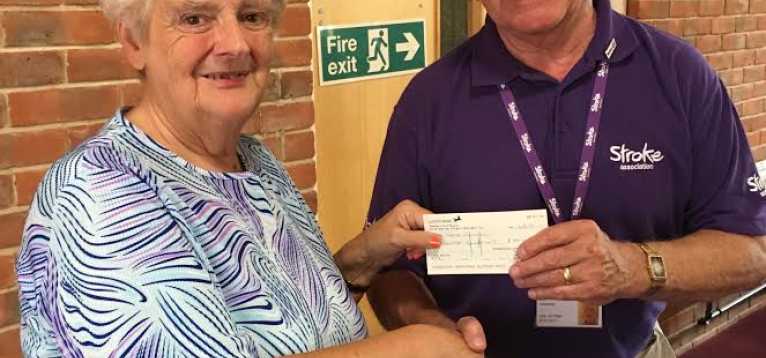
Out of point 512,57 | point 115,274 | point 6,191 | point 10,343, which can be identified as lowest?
point 10,343

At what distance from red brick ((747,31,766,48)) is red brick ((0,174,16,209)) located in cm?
384

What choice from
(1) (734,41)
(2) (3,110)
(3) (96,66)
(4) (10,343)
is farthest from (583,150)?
(1) (734,41)

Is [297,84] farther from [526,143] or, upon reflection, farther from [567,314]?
[567,314]

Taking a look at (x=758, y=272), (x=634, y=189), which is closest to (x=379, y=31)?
(x=634, y=189)

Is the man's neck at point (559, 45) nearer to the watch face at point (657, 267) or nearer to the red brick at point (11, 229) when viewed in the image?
the watch face at point (657, 267)

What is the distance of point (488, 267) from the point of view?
4.43ft

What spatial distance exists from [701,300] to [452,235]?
1.95ft

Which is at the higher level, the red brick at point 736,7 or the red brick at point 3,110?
the red brick at point 736,7

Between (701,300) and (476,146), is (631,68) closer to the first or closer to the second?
(476,146)

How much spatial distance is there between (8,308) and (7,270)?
103mm

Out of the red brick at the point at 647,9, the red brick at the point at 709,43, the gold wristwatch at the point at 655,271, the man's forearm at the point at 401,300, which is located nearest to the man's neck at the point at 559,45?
the gold wristwatch at the point at 655,271

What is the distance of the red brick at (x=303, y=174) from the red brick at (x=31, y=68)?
2.61 ft

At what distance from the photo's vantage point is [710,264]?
1510 millimetres

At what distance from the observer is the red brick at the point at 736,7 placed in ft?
13.3
